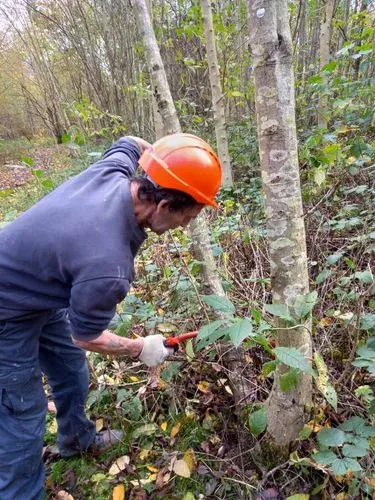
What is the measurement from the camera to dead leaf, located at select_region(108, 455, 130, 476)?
1.90m

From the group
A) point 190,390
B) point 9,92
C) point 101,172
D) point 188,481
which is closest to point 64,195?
point 101,172

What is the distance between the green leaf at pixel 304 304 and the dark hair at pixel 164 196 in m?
0.56

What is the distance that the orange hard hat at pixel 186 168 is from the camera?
1362mm

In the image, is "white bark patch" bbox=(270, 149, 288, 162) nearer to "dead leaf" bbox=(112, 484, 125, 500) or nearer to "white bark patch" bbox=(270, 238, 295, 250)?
"white bark patch" bbox=(270, 238, 295, 250)

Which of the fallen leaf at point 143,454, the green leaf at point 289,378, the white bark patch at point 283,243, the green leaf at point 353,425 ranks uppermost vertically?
the white bark patch at point 283,243

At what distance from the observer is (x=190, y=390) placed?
2148 mm

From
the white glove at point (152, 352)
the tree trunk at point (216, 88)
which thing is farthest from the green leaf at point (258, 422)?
the tree trunk at point (216, 88)

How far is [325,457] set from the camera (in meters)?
1.38

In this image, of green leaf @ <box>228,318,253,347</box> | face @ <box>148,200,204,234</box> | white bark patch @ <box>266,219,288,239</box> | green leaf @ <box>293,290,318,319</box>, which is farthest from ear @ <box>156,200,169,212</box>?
green leaf @ <box>293,290,318,319</box>

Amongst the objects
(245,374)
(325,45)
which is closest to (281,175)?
(245,374)

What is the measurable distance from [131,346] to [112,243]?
559 mm

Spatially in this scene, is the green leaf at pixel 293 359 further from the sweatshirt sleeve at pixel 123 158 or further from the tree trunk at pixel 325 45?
the tree trunk at pixel 325 45

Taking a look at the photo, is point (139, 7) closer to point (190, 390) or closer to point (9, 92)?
point (190, 390)

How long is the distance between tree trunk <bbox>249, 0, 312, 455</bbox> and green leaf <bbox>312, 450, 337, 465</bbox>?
0.74ft
